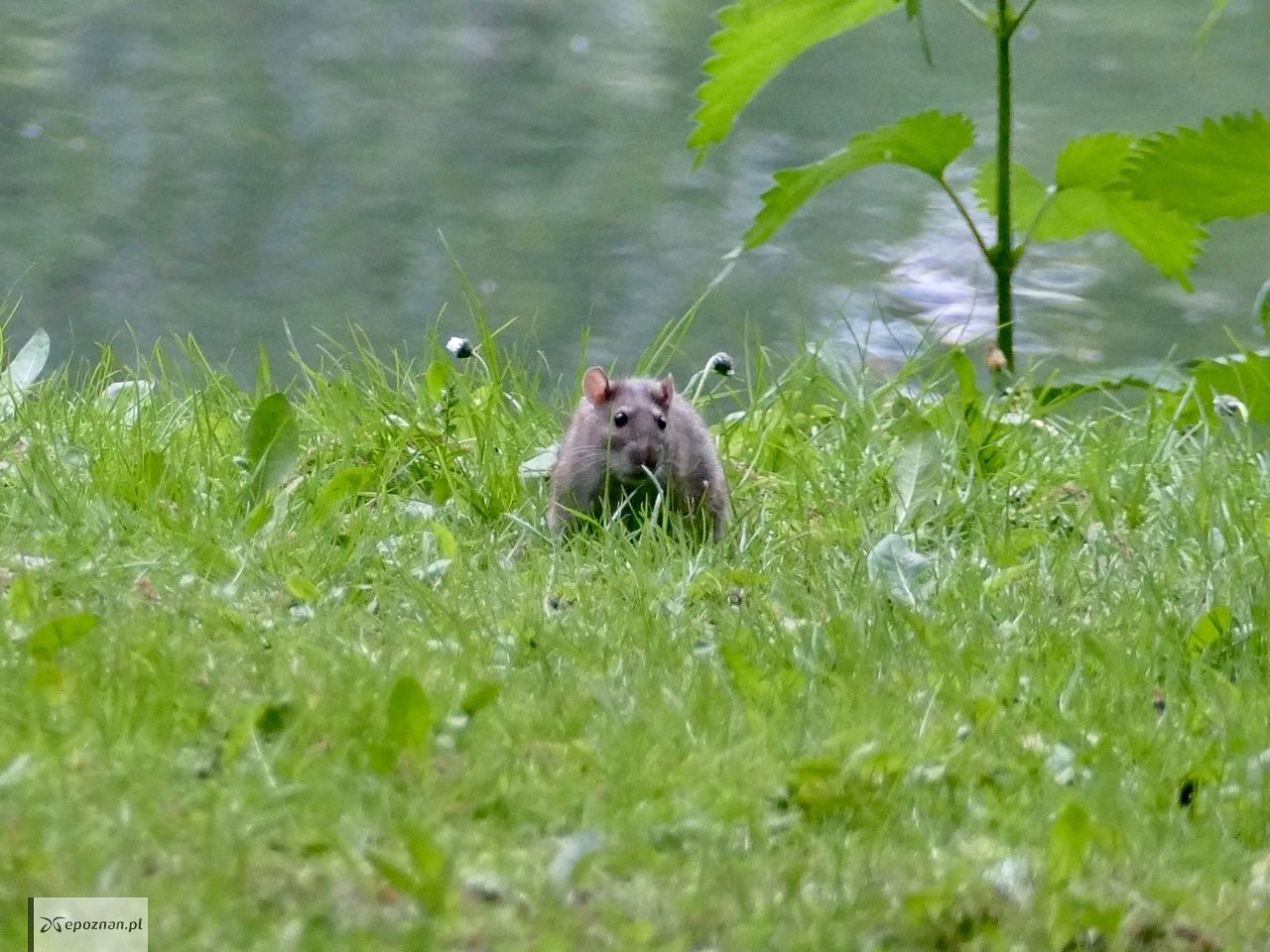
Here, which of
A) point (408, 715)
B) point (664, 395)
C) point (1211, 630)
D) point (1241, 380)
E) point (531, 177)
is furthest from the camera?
point (531, 177)

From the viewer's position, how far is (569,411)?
5.57 meters

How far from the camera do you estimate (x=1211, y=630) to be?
3.60 metres

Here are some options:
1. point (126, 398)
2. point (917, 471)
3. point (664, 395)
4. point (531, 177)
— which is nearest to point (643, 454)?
point (664, 395)

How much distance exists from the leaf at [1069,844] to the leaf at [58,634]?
5.34ft

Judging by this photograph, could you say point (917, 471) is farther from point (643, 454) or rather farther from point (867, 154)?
point (867, 154)

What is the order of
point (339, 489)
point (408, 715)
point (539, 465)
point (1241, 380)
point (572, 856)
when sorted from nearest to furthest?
point (572, 856) < point (408, 715) < point (339, 489) < point (539, 465) < point (1241, 380)

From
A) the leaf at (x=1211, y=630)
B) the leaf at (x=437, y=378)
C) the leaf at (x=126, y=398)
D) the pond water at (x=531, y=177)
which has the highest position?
the leaf at (x=1211, y=630)

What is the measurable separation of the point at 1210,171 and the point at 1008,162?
2.09ft

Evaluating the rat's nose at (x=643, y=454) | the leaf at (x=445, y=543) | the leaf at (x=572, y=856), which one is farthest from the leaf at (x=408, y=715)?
the rat's nose at (x=643, y=454)

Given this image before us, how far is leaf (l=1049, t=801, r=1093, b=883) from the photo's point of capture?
2.53 m

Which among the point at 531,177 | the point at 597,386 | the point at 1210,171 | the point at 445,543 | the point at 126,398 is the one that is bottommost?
the point at 531,177

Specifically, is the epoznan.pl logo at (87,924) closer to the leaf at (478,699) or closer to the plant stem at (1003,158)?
the leaf at (478,699)

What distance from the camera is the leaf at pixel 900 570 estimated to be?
12.7 feet

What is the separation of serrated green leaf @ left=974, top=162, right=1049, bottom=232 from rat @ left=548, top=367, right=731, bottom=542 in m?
1.50
